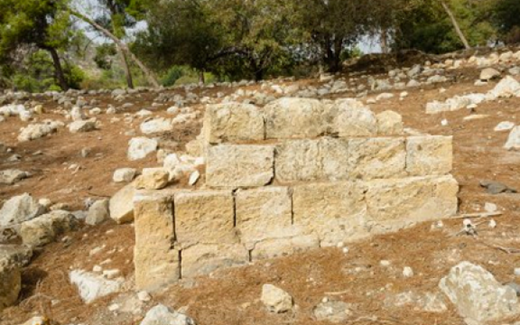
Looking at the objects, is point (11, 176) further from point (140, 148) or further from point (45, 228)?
point (45, 228)

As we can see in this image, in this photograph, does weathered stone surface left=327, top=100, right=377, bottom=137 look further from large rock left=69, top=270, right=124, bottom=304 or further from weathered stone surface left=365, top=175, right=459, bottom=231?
large rock left=69, top=270, right=124, bottom=304

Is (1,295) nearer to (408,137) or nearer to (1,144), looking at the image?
(408,137)

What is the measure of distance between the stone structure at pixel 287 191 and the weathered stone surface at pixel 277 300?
20.9 inches

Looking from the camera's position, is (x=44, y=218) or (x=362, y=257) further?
(x=44, y=218)

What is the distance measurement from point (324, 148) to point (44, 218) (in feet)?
10.2

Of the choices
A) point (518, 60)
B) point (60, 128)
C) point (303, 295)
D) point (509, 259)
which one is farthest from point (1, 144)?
point (518, 60)

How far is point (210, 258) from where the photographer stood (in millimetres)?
3377

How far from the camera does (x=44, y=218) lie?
4.35 metres

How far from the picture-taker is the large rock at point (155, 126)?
7785 millimetres

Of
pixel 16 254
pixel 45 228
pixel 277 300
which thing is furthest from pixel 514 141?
pixel 16 254

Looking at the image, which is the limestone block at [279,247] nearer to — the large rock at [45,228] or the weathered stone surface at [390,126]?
the weathered stone surface at [390,126]

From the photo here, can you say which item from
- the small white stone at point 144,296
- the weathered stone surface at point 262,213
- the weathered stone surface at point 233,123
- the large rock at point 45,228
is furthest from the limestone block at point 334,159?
the large rock at point 45,228

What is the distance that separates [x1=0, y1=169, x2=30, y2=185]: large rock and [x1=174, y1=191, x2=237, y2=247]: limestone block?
4175 mm

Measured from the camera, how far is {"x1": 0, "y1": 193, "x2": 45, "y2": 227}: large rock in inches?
179
